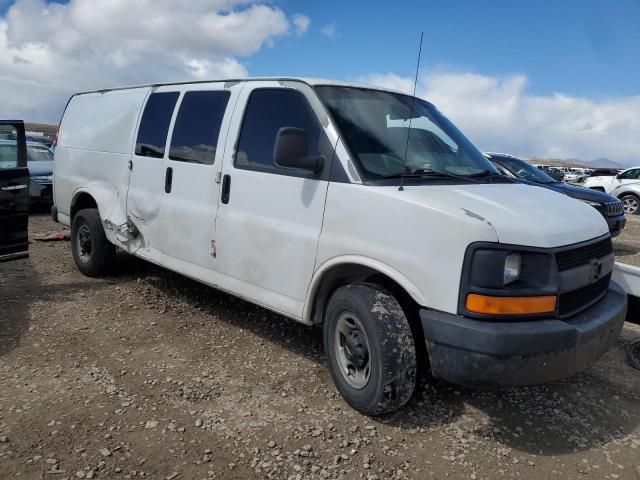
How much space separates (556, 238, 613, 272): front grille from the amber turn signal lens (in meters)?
0.30

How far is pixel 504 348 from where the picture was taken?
280cm

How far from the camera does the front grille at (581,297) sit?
10.2 ft

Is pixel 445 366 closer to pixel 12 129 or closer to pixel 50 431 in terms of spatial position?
pixel 50 431

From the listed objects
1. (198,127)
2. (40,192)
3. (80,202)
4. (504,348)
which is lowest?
(40,192)

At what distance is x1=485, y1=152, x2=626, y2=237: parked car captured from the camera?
9.45 meters

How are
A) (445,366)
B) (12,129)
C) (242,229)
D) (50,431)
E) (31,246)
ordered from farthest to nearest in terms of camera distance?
(31,246)
(12,129)
(242,229)
(50,431)
(445,366)

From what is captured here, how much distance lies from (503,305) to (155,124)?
3.80 m

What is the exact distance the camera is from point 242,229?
4.11m

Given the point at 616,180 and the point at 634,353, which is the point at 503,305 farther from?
the point at 616,180

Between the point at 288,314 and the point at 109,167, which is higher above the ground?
the point at 109,167

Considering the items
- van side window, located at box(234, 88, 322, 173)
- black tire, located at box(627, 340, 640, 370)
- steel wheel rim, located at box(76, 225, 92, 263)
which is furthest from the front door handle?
black tire, located at box(627, 340, 640, 370)

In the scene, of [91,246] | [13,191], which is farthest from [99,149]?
[91,246]

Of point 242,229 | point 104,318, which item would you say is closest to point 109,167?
point 104,318

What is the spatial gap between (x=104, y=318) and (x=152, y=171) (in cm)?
146
